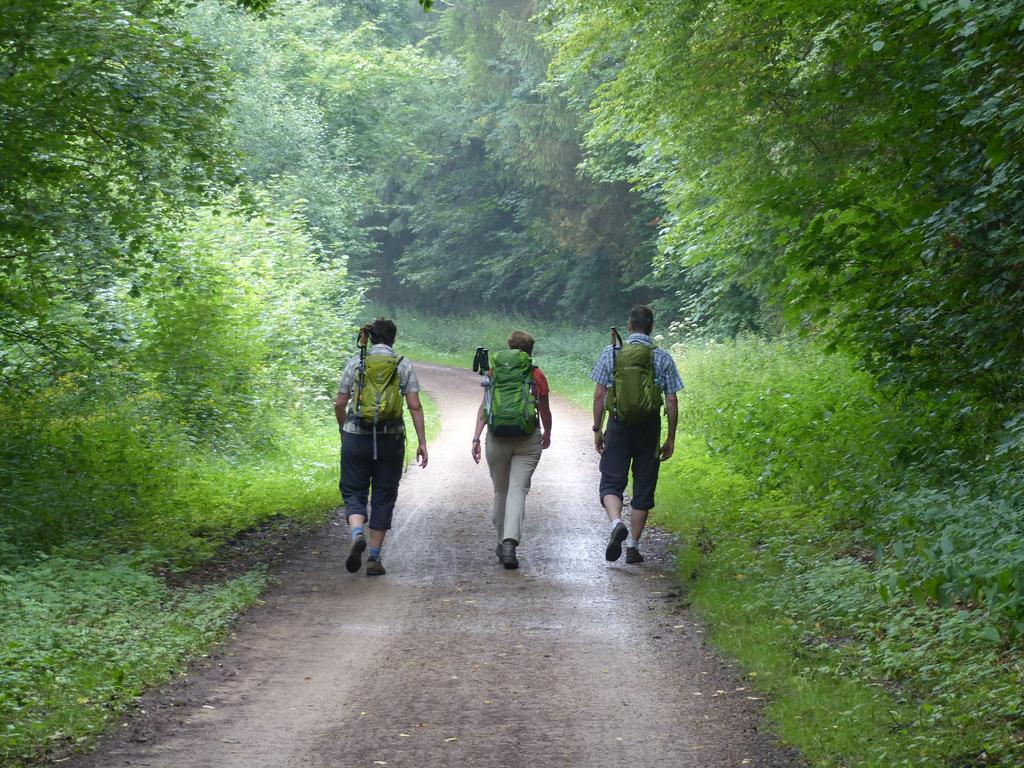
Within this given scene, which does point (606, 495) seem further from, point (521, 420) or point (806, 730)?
point (806, 730)

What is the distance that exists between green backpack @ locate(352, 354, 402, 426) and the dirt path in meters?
1.36

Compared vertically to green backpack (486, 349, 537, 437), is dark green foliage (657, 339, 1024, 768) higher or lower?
lower

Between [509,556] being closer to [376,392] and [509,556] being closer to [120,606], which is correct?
[376,392]

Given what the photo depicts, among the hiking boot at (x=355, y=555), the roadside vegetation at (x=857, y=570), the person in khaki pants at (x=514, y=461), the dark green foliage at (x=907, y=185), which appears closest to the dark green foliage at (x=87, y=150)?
the hiking boot at (x=355, y=555)

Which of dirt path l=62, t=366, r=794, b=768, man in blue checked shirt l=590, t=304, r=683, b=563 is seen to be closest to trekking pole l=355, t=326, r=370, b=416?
dirt path l=62, t=366, r=794, b=768

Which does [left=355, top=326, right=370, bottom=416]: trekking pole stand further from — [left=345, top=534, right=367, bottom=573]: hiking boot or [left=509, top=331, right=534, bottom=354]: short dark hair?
[left=509, top=331, right=534, bottom=354]: short dark hair

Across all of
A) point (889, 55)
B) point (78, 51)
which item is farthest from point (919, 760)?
point (78, 51)

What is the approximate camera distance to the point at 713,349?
21.4 m

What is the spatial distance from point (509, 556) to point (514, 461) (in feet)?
2.81

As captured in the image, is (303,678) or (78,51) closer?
(303,678)

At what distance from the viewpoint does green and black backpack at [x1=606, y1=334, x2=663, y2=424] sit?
9344 mm

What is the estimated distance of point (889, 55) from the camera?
7.80 metres

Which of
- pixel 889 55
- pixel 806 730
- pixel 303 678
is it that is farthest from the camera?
pixel 889 55

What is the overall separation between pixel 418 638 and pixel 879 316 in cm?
386
